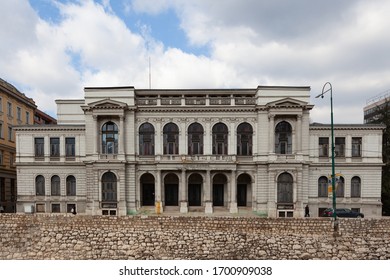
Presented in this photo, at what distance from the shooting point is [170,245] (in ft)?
62.5

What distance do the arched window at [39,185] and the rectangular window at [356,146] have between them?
1636 inches

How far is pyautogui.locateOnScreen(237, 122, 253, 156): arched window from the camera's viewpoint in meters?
31.2

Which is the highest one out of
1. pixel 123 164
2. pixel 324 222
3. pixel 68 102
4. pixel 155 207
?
pixel 68 102

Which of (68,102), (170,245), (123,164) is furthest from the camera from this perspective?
(68,102)

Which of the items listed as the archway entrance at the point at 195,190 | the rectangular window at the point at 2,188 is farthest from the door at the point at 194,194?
the rectangular window at the point at 2,188

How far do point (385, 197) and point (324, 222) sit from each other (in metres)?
18.8

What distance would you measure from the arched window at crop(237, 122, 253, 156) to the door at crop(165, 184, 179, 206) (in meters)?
10.2

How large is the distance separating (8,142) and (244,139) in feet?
117

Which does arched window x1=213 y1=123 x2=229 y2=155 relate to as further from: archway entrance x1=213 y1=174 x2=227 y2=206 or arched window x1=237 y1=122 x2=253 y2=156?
archway entrance x1=213 y1=174 x2=227 y2=206

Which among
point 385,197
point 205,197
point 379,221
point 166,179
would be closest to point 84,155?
point 166,179

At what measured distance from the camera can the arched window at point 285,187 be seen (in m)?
30.1

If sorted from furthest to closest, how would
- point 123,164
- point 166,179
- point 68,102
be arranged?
point 68,102 → point 166,179 → point 123,164

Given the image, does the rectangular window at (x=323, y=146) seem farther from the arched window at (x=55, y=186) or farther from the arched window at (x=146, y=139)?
the arched window at (x=55, y=186)
